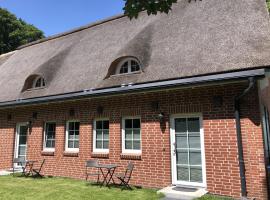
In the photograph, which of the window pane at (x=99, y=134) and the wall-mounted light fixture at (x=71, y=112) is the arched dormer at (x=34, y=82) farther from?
the window pane at (x=99, y=134)

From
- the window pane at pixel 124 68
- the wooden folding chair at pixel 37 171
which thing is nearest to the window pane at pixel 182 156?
the window pane at pixel 124 68

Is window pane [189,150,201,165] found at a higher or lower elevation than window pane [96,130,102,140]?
lower

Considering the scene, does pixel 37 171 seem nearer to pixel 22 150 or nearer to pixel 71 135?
pixel 22 150

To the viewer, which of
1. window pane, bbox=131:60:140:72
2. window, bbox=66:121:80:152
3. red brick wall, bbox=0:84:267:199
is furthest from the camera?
window, bbox=66:121:80:152

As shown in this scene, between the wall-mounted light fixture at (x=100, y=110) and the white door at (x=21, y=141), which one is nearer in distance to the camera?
the wall-mounted light fixture at (x=100, y=110)

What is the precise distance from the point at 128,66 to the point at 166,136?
2.86m

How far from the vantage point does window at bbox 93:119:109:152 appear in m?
8.74

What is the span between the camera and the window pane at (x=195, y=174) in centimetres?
689

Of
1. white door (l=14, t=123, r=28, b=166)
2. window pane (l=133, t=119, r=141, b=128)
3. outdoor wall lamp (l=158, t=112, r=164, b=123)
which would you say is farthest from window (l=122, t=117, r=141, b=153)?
white door (l=14, t=123, r=28, b=166)

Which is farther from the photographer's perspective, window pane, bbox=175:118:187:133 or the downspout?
window pane, bbox=175:118:187:133

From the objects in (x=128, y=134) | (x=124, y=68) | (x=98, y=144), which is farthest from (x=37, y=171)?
(x=124, y=68)

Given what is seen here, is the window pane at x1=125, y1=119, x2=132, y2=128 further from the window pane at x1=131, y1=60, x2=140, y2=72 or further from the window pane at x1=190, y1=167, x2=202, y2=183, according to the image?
the window pane at x1=190, y1=167, x2=202, y2=183

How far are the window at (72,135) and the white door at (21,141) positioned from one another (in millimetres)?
2656

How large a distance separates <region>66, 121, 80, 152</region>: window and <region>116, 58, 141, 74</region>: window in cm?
263
